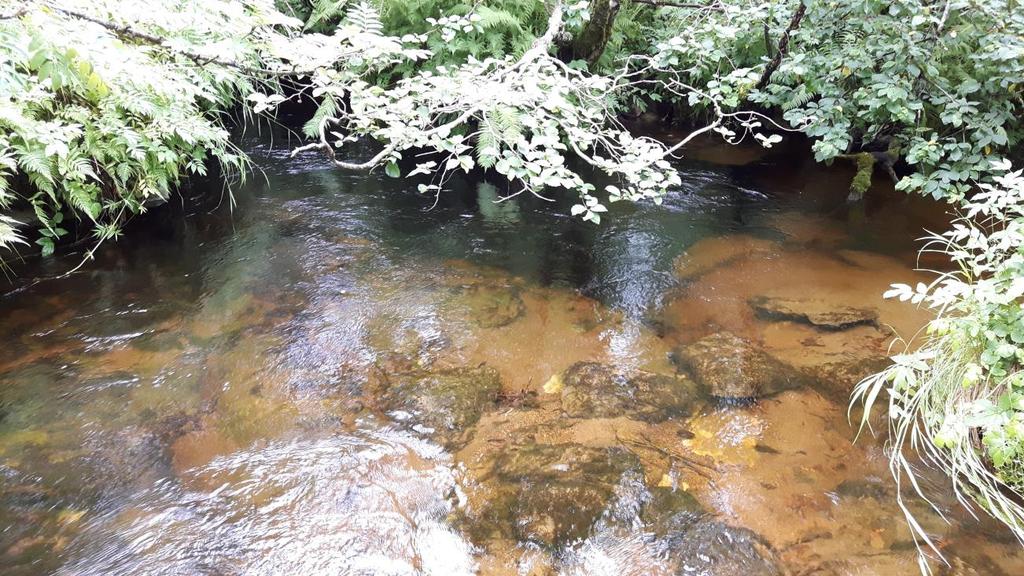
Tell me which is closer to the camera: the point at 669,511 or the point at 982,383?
the point at 982,383

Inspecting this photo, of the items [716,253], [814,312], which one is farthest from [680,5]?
[814,312]

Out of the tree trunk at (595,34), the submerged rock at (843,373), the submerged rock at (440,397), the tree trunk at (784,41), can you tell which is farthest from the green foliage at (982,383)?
the tree trunk at (595,34)

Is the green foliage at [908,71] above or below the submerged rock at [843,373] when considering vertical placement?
above

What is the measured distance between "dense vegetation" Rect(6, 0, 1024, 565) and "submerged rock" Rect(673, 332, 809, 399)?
0.48 metres

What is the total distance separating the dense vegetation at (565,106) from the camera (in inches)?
100

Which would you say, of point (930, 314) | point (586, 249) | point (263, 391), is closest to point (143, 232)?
point (263, 391)

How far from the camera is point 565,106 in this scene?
3.45 metres

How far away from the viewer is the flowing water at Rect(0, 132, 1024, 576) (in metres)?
2.56

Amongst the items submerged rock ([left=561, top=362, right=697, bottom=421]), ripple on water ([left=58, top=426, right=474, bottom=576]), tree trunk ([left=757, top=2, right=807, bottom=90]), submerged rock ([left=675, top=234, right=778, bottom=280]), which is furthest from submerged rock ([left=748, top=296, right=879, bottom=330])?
ripple on water ([left=58, top=426, right=474, bottom=576])

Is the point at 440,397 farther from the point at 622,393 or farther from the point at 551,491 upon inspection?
the point at 622,393

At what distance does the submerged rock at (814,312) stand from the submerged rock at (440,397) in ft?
7.35

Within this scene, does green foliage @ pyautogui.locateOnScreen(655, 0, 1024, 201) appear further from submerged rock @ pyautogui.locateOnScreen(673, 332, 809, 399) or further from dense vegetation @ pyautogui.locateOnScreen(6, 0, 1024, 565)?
submerged rock @ pyautogui.locateOnScreen(673, 332, 809, 399)

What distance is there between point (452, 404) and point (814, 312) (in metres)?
2.86

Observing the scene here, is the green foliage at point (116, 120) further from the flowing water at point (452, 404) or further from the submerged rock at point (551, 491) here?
the submerged rock at point (551, 491)
